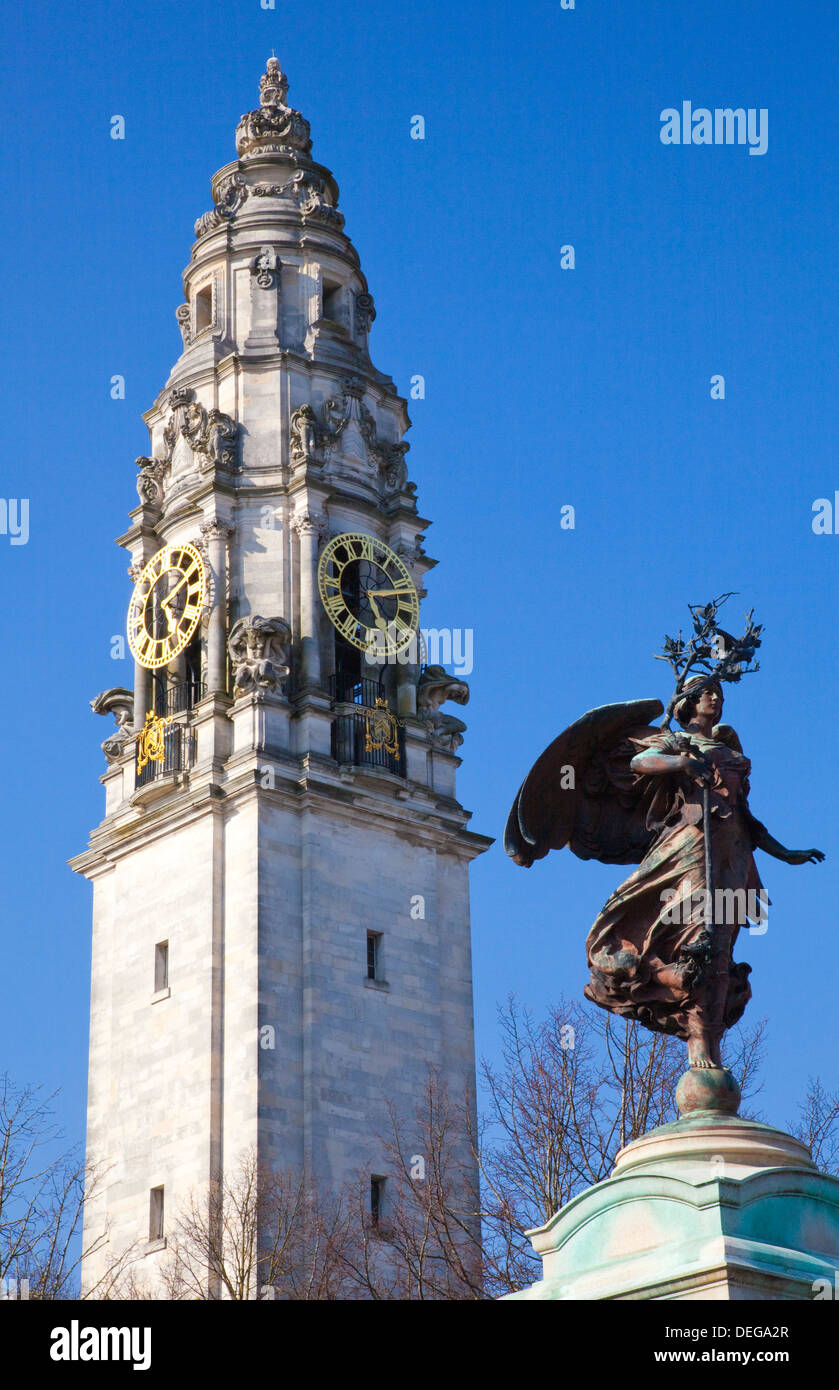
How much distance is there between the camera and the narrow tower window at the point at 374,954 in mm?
53844

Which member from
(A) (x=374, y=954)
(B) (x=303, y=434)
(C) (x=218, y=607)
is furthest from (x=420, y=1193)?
(B) (x=303, y=434)

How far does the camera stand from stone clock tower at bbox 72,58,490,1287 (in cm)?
5144

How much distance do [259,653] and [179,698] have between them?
3159 mm

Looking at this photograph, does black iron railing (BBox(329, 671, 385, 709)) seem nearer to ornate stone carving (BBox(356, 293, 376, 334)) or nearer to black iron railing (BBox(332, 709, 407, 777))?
black iron railing (BBox(332, 709, 407, 777))

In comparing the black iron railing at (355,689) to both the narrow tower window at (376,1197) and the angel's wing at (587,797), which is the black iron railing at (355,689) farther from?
the angel's wing at (587,797)

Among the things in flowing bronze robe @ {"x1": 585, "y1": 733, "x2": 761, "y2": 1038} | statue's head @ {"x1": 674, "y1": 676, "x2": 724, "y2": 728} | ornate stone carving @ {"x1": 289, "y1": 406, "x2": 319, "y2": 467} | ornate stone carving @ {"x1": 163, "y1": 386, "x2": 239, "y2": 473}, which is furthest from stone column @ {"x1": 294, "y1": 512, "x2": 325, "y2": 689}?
flowing bronze robe @ {"x1": 585, "y1": 733, "x2": 761, "y2": 1038}

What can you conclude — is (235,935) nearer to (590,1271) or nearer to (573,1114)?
(573,1114)

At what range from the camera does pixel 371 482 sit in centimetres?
5962

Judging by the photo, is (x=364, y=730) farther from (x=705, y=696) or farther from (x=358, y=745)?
(x=705, y=696)

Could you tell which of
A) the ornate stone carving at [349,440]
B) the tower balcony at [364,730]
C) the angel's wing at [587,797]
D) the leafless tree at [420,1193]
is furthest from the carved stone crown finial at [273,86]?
the angel's wing at [587,797]

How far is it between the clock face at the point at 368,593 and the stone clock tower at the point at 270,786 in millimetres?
95
